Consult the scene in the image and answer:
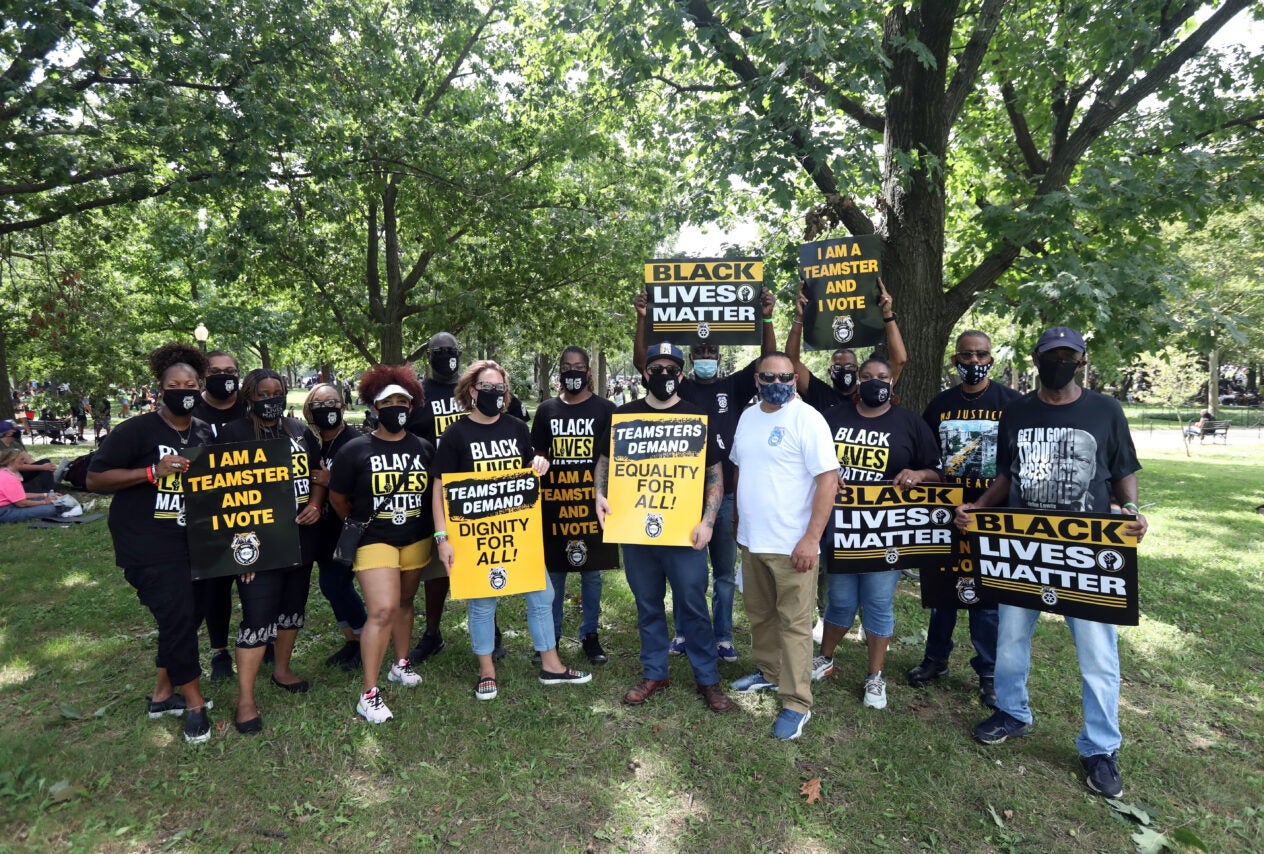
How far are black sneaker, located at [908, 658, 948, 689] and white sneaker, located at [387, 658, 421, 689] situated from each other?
3978 mm

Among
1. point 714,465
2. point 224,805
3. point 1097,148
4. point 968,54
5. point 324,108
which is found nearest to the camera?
point 224,805

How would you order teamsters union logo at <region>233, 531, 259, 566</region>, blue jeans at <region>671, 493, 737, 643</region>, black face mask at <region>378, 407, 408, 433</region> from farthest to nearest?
blue jeans at <region>671, 493, 737, 643</region> < black face mask at <region>378, 407, 408, 433</region> < teamsters union logo at <region>233, 531, 259, 566</region>

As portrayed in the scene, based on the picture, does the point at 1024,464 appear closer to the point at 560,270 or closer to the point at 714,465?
the point at 714,465

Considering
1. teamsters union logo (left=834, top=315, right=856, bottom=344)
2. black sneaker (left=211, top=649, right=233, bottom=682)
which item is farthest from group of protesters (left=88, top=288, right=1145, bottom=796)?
teamsters union logo (left=834, top=315, right=856, bottom=344)

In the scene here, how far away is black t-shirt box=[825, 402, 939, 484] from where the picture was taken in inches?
187

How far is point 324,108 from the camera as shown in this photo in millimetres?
9898

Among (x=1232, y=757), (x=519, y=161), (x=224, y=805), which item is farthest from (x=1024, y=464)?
(x=519, y=161)

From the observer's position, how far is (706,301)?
5633 millimetres

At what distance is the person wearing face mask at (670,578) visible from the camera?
468cm

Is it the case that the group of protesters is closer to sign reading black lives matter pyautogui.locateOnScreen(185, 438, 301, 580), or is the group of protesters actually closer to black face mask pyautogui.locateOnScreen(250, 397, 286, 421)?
black face mask pyautogui.locateOnScreen(250, 397, 286, 421)

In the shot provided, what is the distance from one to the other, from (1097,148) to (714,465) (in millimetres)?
7600

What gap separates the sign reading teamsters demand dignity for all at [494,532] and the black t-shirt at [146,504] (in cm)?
177

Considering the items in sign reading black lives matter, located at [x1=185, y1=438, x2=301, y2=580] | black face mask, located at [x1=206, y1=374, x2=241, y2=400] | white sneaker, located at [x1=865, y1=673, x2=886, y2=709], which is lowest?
white sneaker, located at [x1=865, y1=673, x2=886, y2=709]

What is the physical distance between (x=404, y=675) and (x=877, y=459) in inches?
161
